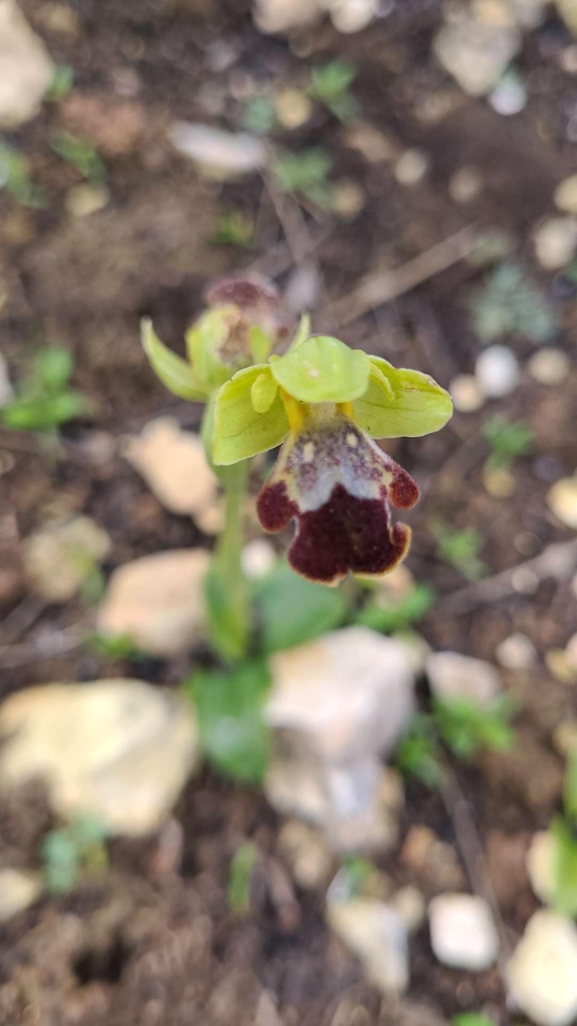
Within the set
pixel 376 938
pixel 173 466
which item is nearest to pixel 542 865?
pixel 376 938

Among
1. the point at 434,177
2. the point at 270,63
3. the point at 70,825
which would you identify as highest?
the point at 270,63

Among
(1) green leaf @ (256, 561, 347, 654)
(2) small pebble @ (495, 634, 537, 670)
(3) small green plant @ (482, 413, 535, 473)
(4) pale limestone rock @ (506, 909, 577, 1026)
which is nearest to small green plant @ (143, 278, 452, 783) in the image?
(1) green leaf @ (256, 561, 347, 654)

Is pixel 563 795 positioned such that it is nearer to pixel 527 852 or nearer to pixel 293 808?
pixel 527 852

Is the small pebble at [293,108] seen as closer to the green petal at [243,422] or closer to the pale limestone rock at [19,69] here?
the pale limestone rock at [19,69]

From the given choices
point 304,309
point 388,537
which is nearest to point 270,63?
point 304,309

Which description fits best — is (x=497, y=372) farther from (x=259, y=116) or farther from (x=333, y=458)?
(x=333, y=458)

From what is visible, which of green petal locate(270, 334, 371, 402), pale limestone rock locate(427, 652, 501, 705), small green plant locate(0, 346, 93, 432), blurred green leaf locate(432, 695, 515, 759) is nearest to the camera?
green petal locate(270, 334, 371, 402)

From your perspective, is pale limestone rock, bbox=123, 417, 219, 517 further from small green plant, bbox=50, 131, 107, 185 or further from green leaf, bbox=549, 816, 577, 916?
green leaf, bbox=549, 816, 577, 916
